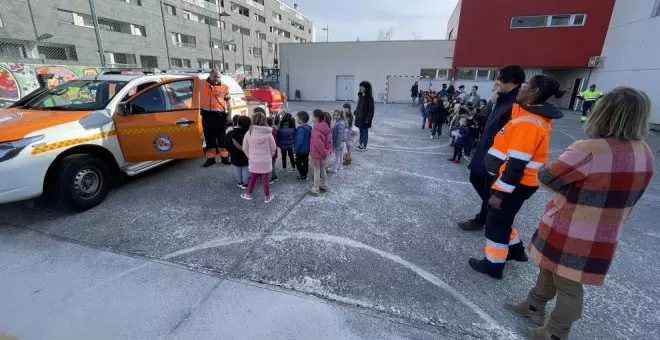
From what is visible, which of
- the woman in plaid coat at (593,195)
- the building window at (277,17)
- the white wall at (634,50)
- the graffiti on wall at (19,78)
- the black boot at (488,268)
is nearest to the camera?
the woman in plaid coat at (593,195)

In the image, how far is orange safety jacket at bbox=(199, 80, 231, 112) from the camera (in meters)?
5.20

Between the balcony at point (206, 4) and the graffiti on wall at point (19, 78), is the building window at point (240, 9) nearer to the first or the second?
the balcony at point (206, 4)

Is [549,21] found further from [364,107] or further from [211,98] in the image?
[211,98]

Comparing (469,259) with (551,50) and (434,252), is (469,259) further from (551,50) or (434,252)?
(551,50)

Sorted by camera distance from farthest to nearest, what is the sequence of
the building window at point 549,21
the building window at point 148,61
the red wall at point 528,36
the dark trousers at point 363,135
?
the building window at point 148,61, the building window at point 549,21, the red wall at point 528,36, the dark trousers at point 363,135

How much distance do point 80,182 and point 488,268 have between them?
505 cm

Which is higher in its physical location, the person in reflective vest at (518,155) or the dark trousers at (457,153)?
the person in reflective vest at (518,155)

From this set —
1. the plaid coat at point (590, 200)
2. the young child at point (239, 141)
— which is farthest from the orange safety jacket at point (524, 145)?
the young child at point (239, 141)

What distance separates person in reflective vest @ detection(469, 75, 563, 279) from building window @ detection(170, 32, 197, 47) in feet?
118

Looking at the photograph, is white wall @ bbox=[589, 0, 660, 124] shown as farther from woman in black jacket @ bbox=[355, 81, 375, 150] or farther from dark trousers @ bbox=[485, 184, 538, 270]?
dark trousers @ bbox=[485, 184, 538, 270]

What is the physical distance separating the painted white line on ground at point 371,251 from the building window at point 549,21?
68.2 feet

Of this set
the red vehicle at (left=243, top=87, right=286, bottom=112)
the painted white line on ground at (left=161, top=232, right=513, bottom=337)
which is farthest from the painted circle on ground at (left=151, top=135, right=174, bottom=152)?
the red vehicle at (left=243, top=87, right=286, bottom=112)

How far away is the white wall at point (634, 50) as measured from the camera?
41.5 ft

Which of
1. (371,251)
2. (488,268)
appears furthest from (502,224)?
(371,251)
